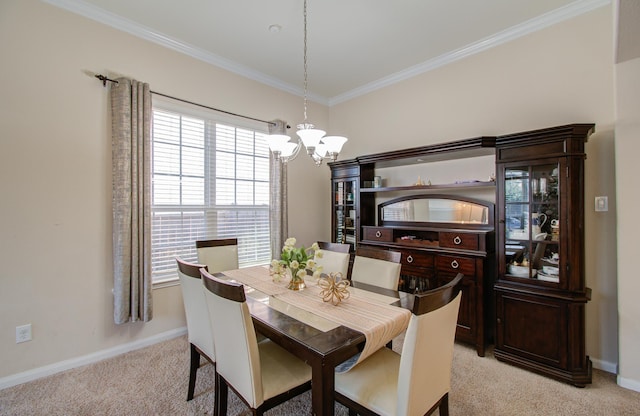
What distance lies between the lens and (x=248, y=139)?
377cm

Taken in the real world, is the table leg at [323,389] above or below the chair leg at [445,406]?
above

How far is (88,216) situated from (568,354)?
408 centimetres

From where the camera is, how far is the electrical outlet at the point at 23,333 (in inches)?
90.4

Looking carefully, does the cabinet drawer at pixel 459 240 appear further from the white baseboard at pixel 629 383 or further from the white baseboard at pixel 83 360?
the white baseboard at pixel 83 360

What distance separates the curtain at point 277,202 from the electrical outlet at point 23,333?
2.30 meters

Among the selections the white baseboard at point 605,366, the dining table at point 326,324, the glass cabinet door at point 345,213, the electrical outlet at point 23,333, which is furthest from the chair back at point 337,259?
the electrical outlet at point 23,333

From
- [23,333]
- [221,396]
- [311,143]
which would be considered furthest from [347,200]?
[23,333]

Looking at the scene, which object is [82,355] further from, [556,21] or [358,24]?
[556,21]

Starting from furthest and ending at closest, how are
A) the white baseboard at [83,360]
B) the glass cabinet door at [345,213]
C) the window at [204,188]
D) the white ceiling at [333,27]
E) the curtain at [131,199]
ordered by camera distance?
1. the glass cabinet door at [345,213]
2. the window at [204,188]
3. the curtain at [131,199]
4. the white ceiling at [333,27]
5. the white baseboard at [83,360]

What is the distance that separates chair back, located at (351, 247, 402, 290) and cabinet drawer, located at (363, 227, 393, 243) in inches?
38.9

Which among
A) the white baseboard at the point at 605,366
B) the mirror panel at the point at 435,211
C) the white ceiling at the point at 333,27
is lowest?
the white baseboard at the point at 605,366

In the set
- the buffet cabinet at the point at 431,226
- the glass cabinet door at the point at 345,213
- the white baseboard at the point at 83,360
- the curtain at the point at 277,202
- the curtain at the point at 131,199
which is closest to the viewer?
the white baseboard at the point at 83,360

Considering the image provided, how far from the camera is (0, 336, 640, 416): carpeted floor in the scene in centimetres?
198

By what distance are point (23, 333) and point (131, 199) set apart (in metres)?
1.28
